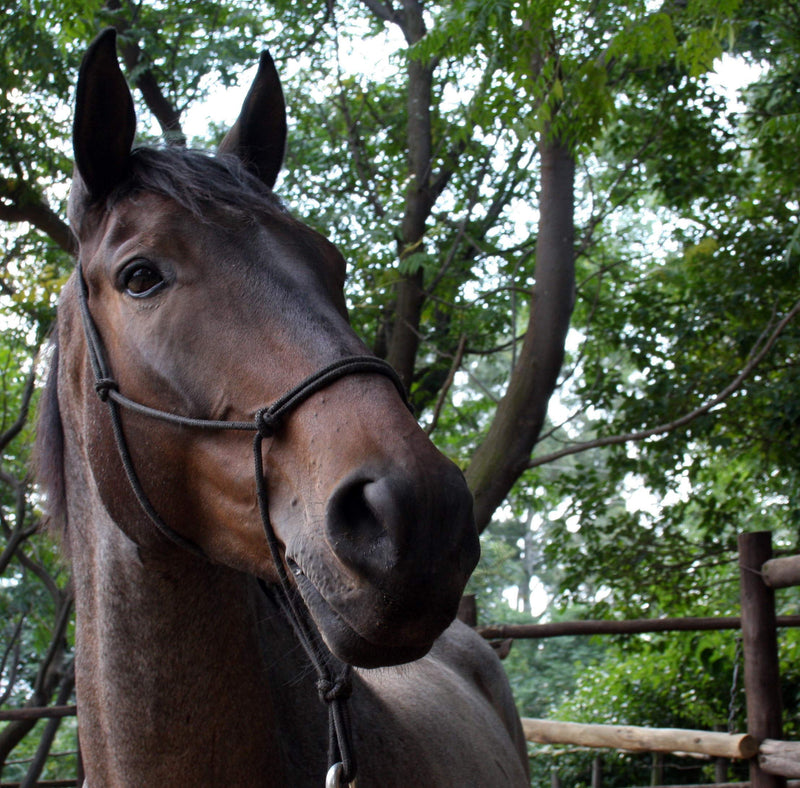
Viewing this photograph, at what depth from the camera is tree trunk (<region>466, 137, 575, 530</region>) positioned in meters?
5.09

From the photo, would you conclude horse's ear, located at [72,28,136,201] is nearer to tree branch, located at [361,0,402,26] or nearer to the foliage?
the foliage

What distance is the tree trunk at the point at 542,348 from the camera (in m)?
5.09

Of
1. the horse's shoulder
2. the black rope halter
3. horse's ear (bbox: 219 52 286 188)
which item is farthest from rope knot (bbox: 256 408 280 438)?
the horse's shoulder

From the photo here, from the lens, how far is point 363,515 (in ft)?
4.13

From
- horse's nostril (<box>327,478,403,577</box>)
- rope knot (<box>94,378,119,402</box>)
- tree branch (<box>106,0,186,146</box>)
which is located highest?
tree branch (<box>106,0,186,146</box>)

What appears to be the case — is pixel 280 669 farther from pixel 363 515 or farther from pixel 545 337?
pixel 545 337

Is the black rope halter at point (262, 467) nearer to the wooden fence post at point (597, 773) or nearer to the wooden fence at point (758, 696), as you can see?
the wooden fence at point (758, 696)

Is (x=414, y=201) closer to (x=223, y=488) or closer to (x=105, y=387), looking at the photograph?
(x=105, y=387)

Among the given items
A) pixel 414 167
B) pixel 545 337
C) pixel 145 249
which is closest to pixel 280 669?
pixel 145 249

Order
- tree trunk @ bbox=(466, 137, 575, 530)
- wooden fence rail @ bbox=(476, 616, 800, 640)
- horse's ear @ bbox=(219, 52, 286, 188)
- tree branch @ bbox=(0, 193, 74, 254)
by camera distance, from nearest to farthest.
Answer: horse's ear @ bbox=(219, 52, 286, 188) → tree trunk @ bbox=(466, 137, 575, 530) → wooden fence rail @ bbox=(476, 616, 800, 640) → tree branch @ bbox=(0, 193, 74, 254)

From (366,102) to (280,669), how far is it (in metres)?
6.09

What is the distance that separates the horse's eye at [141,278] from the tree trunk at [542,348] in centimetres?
366

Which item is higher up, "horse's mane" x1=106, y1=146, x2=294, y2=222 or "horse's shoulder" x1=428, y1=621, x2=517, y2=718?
"horse's mane" x1=106, y1=146, x2=294, y2=222

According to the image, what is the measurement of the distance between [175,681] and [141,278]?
0.84 metres
